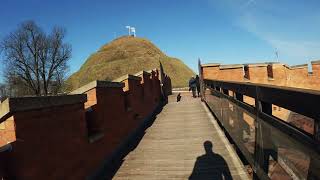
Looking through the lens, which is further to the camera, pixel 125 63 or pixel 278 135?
pixel 125 63

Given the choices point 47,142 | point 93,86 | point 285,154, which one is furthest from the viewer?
point 93,86

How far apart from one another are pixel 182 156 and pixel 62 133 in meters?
3.20

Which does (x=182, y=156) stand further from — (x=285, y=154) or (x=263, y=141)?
(x=285, y=154)

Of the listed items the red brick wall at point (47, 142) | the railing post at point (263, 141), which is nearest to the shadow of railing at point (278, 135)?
the railing post at point (263, 141)

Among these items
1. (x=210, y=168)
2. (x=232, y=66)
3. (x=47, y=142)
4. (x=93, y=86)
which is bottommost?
(x=210, y=168)

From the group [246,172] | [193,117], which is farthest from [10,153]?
[193,117]

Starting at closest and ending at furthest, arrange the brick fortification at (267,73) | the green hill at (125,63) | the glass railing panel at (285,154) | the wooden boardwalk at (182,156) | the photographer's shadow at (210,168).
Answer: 1. the glass railing panel at (285,154)
2. the photographer's shadow at (210,168)
3. the wooden boardwalk at (182,156)
4. the brick fortification at (267,73)
5. the green hill at (125,63)

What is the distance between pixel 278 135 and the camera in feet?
13.2

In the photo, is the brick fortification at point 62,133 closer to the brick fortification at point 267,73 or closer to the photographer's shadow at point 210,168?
the photographer's shadow at point 210,168

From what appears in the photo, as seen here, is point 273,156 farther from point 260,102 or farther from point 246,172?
point 246,172

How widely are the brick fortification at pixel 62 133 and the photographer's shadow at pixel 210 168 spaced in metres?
1.91

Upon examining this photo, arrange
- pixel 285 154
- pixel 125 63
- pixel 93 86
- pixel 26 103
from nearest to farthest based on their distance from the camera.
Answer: pixel 285 154 < pixel 26 103 < pixel 93 86 < pixel 125 63

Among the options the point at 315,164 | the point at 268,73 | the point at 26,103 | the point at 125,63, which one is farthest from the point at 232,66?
the point at 125,63

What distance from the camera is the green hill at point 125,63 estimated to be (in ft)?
291
